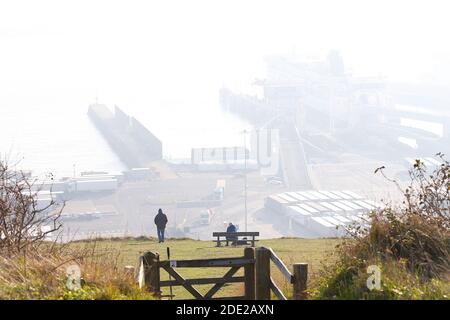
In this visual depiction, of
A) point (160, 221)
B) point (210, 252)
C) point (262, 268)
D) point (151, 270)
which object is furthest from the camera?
point (160, 221)

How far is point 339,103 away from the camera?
95.0 m

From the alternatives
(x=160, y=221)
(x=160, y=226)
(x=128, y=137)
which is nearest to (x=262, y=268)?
(x=160, y=226)

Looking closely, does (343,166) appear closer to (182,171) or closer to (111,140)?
(182,171)

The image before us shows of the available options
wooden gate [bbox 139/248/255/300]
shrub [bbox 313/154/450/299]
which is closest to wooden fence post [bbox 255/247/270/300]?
wooden gate [bbox 139/248/255/300]

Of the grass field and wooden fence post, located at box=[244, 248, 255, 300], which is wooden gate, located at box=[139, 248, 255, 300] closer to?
wooden fence post, located at box=[244, 248, 255, 300]

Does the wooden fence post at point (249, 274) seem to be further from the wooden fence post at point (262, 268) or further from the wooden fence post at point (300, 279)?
the wooden fence post at point (300, 279)

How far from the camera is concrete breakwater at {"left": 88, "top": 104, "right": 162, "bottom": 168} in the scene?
7144 cm

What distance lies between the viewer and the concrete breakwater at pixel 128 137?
234 feet

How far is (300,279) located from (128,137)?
236 feet

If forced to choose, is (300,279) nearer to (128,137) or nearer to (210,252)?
(210,252)

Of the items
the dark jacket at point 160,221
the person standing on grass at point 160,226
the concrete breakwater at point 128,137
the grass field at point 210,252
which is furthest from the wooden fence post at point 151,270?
the concrete breakwater at point 128,137

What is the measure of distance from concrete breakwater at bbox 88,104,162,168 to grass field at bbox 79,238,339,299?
56113 mm

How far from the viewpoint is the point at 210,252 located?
35.9ft
